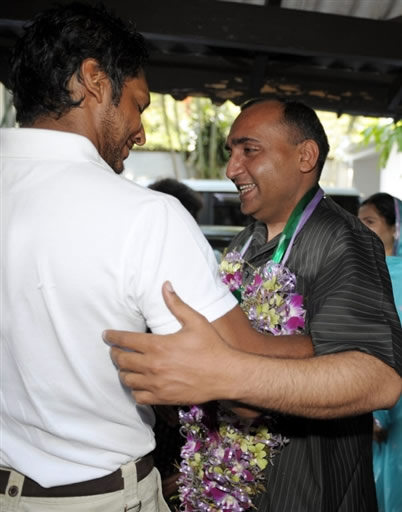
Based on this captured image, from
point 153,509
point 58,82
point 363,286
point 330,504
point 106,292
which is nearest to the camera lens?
Result: point 106,292

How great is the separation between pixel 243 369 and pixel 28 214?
23.2 inches

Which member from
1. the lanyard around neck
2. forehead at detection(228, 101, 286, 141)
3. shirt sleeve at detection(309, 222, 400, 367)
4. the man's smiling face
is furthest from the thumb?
forehead at detection(228, 101, 286, 141)

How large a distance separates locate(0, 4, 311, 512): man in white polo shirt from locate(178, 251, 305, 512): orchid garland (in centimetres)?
42

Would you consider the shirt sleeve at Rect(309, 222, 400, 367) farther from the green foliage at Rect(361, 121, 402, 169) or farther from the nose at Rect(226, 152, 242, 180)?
the green foliage at Rect(361, 121, 402, 169)

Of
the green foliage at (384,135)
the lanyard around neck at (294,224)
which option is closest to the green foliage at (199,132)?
the green foliage at (384,135)

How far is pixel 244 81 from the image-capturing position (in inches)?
165

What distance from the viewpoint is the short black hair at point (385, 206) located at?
15.0ft

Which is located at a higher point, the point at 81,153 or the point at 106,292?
the point at 81,153

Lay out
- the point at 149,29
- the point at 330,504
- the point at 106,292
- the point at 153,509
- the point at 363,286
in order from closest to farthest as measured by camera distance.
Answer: the point at 106,292 < the point at 153,509 < the point at 363,286 < the point at 330,504 < the point at 149,29

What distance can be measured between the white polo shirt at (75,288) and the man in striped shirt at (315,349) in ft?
0.23

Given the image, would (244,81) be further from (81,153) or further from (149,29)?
(81,153)

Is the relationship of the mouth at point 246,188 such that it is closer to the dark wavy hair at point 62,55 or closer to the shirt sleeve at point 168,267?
the dark wavy hair at point 62,55

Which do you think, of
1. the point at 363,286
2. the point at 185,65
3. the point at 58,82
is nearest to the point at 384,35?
the point at 185,65

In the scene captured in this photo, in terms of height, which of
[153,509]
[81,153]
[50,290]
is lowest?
[153,509]
